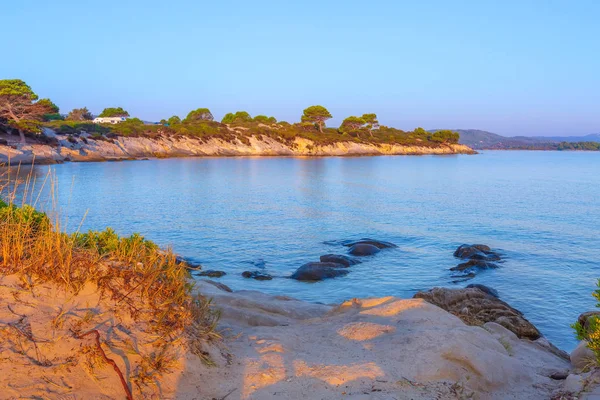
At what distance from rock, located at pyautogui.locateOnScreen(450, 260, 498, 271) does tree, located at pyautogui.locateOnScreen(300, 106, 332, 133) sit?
125341 mm

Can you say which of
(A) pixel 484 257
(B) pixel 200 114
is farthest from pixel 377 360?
(B) pixel 200 114

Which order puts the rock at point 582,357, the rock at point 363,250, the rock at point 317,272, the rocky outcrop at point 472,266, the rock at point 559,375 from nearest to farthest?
the rock at point 559,375 < the rock at point 582,357 < the rock at point 317,272 < the rocky outcrop at point 472,266 < the rock at point 363,250

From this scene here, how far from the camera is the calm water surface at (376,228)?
16078 millimetres

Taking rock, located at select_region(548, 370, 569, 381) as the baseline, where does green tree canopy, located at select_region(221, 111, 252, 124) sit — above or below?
above

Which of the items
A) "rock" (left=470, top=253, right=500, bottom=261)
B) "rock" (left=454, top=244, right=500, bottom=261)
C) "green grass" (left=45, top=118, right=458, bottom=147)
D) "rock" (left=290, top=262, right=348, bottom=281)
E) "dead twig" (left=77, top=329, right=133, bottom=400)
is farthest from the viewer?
"green grass" (left=45, top=118, right=458, bottom=147)

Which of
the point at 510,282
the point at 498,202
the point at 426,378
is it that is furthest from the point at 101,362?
the point at 498,202

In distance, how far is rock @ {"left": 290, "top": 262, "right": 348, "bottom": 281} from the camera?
16.8 metres

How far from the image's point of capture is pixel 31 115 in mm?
68688

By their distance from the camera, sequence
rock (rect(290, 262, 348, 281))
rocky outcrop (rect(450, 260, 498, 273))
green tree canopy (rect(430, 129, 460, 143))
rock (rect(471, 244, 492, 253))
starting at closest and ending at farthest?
rock (rect(290, 262, 348, 281)) → rocky outcrop (rect(450, 260, 498, 273)) → rock (rect(471, 244, 492, 253)) → green tree canopy (rect(430, 129, 460, 143))

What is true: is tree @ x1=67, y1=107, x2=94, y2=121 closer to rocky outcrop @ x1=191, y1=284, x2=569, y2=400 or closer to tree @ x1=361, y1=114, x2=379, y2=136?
tree @ x1=361, y1=114, x2=379, y2=136

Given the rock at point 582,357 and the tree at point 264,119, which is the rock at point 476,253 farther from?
the tree at point 264,119

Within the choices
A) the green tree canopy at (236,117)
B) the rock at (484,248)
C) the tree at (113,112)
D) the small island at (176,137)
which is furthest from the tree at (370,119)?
the rock at (484,248)

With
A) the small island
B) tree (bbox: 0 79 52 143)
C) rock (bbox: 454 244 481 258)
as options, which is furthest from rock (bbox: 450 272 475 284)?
tree (bbox: 0 79 52 143)

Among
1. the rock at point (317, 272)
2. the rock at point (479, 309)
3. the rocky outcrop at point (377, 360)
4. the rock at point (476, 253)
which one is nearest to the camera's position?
the rocky outcrop at point (377, 360)
